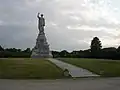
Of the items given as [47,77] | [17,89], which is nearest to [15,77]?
[47,77]

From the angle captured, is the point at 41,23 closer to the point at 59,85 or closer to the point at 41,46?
the point at 41,46

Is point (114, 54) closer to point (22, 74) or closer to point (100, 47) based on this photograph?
point (100, 47)

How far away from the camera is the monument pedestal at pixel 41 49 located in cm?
5569

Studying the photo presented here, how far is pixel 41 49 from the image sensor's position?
56.4m

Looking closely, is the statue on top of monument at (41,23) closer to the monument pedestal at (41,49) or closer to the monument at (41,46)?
the monument at (41,46)

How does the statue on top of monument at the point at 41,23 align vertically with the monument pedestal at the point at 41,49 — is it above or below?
above

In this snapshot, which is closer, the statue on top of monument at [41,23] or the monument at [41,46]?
the monument at [41,46]

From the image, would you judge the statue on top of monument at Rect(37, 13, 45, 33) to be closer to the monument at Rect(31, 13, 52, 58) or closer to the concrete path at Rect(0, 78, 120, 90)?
the monument at Rect(31, 13, 52, 58)

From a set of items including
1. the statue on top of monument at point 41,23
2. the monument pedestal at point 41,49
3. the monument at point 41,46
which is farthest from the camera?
the statue on top of monument at point 41,23

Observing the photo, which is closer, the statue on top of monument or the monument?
→ the monument

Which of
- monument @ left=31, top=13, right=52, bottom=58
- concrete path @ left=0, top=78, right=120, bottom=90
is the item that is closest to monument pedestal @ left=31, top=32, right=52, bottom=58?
monument @ left=31, top=13, right=52, bottom=58

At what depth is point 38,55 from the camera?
5559 centimetres

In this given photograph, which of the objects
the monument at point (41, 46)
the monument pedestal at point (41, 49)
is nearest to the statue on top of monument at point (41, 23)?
the monument at point (41, 46)

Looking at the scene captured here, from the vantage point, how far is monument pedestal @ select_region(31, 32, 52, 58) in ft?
183
